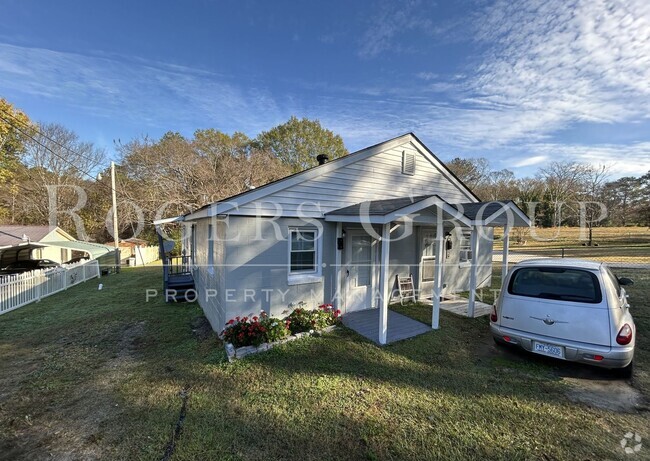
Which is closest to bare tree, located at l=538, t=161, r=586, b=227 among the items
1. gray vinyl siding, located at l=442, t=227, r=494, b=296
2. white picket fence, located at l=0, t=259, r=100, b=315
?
gray vinyl siding, located at l=442, t=227, r=494, b=296

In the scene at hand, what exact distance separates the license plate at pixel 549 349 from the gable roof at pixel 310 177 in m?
5.28

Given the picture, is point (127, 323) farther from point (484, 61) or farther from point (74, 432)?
point (484, 61)

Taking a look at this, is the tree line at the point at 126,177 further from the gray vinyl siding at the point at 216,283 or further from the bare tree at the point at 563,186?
the gray vinyl siding at the point at 216,283

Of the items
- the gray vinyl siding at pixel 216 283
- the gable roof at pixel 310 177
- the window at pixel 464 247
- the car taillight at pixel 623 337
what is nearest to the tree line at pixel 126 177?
the window at pixel 464 247

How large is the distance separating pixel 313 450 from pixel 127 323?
6612mm

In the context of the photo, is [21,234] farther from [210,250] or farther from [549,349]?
[549,349]

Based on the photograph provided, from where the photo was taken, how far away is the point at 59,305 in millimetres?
9242

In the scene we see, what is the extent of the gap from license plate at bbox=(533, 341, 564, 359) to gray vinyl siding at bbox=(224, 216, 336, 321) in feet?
14.1

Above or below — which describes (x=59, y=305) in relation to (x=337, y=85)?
below

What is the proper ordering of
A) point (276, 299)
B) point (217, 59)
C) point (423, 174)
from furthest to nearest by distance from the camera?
point (217, 59)
point (423, 174)
point (276, 299)

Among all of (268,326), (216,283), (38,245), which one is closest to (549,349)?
(268,326)

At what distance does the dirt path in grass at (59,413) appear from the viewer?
2.98 metres

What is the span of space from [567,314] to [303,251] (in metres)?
4.87

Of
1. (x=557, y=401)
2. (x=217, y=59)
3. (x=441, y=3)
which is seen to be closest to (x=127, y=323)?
(x=557, y=401)
